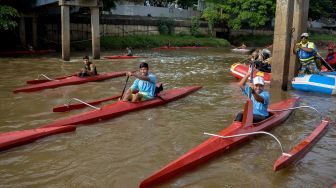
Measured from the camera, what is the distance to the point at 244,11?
3475cm

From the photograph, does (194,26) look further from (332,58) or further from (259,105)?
(259,105)

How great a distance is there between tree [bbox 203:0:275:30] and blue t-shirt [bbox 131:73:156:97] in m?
26.5

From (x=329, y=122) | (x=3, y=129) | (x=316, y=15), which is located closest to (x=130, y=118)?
(x=3, y=129)

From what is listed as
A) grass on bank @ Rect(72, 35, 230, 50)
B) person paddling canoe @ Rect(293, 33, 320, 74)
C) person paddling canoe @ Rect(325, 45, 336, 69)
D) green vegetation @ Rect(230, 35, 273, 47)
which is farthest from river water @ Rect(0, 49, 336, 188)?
green vegetation @ Rect(230, 35, 273, 47)

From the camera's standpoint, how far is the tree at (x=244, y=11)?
34.3 meters

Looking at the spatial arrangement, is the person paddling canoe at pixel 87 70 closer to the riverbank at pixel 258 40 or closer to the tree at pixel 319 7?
the riverbank at pixel 258 40

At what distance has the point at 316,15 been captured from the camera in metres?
40.6

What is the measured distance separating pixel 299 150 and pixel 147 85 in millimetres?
4324

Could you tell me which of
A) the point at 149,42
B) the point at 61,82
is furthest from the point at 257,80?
the point at 149,42

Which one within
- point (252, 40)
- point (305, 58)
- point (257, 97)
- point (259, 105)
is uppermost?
point (252, 40)

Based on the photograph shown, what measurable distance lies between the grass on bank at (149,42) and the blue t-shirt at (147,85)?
18181 millimetres

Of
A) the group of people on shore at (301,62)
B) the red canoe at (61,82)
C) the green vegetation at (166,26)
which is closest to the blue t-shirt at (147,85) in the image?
the group of people on shore at (301,62)

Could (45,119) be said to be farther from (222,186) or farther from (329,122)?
(329,122)

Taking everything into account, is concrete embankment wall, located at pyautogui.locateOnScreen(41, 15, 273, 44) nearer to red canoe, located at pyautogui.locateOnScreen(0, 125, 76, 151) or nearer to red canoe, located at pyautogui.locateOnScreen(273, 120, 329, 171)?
red canoe, located at pyautogui.locateOnScreen(0, 125, 76, 151)
